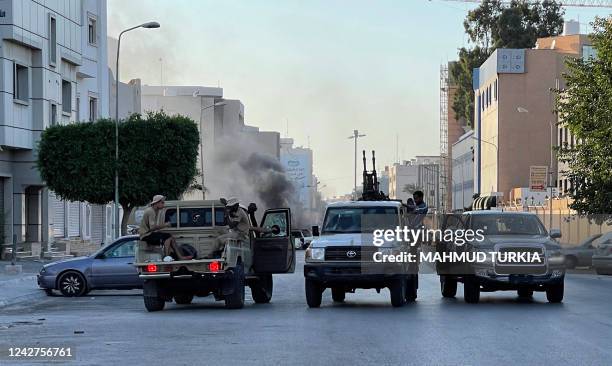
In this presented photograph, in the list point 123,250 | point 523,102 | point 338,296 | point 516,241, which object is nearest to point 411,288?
point 338,296

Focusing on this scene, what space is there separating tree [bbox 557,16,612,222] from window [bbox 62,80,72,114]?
2500 centimetres

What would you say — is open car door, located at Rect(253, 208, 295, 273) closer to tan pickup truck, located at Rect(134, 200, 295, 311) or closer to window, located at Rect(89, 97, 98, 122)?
tan pickup truck, located at Rect(134, 200, 295, 311)

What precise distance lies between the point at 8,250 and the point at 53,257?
4069 millimetres

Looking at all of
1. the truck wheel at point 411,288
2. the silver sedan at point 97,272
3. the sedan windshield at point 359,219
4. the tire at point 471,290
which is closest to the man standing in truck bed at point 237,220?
the sedan windshield at point 359,219

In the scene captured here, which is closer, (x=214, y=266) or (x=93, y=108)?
(x=214, y=266)

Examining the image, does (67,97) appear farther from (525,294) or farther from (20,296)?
(525,294)

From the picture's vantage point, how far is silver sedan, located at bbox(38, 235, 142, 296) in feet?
92.8

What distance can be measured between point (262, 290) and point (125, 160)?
2905 centimetres

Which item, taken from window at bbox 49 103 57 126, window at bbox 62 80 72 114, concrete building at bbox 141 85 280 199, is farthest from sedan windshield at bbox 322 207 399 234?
concrete building at bbox 141 85 280 199

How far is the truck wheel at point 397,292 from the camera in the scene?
2241 centimetres

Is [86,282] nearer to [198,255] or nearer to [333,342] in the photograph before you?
[198,255]

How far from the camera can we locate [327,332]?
17.3 meters

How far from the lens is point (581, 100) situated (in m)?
42.7

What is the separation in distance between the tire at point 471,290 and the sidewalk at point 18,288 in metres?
10.2
